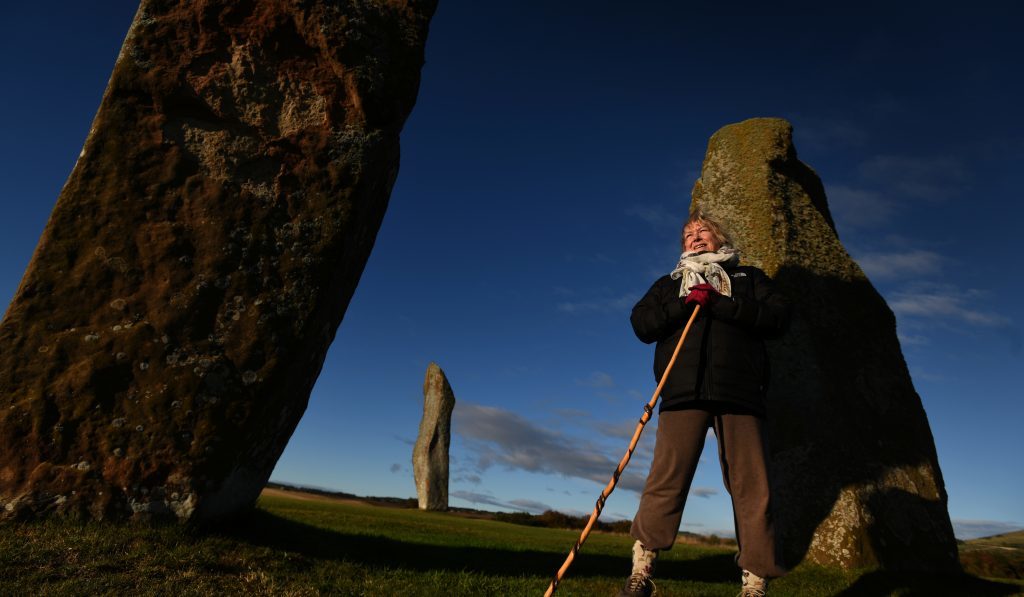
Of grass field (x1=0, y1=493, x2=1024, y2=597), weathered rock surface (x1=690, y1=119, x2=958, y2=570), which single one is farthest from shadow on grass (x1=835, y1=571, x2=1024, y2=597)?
weathered rock surface (x1=690, y1=119, x2=958, y2=570)

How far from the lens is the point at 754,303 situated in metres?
4.89

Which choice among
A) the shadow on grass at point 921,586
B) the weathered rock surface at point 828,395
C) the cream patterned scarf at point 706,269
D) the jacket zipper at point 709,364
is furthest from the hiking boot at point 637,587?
the weathered rock surface at point 828,395

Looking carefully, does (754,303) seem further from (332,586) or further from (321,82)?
(321,82)

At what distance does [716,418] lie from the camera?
4832 mm

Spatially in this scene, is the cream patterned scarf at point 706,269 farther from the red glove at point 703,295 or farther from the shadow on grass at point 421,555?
the shadow on grass at point 421,555

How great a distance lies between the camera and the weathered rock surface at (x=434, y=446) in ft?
84.8

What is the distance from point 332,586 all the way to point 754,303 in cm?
399

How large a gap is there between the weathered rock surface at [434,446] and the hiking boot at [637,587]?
22.3 meters

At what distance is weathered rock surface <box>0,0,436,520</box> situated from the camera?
4.86 m

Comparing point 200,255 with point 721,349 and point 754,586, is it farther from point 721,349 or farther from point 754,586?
point 754,586

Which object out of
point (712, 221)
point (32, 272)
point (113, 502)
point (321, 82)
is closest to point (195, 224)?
point (32, 272)

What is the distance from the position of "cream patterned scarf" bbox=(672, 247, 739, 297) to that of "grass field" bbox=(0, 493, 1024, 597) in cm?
296

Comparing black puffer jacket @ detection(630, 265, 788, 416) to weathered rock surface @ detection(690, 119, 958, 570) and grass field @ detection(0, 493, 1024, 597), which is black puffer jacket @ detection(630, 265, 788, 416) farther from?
weathered rock surface @ detection(690, 119, 958, 570)

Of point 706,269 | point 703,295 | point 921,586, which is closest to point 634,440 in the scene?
point 703,295
